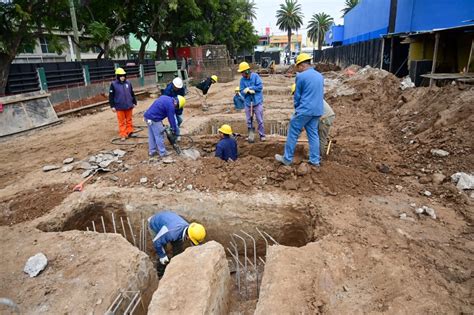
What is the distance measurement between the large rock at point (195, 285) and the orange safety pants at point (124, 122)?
17.6 feet

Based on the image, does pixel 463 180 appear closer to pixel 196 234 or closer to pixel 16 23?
pixel 196 234

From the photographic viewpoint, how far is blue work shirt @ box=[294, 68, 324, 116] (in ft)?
16.7

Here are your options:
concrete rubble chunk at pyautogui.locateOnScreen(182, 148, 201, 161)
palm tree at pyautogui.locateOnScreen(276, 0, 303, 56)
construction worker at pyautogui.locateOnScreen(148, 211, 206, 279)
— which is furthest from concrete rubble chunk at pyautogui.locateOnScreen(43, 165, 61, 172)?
palm tree at pyautogui.locateOnScreen(276, 0, 303, 56)

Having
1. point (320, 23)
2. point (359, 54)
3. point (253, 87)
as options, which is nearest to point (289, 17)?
point (320, 23)

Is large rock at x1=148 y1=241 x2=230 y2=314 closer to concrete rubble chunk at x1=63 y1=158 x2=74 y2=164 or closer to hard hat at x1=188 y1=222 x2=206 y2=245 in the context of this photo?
hard hat at x1=188 y1=222 x2=206 y2=245

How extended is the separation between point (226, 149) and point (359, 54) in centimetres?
1968

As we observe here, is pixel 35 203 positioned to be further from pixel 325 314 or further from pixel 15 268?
pixel 325 314

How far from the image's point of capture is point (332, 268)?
3.43 meters

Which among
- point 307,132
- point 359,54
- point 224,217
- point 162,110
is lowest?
point 224,217

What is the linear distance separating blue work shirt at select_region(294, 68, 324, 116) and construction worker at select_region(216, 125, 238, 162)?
1688 millimetres

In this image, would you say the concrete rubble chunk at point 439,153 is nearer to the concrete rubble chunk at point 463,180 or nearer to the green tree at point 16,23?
the concrete rubble chunk at point 463,180

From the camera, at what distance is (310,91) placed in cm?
512

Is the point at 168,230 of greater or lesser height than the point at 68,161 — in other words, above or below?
below

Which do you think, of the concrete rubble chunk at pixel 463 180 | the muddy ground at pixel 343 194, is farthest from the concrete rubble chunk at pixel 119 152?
the concrete rubble chunk at pixel 463 180
